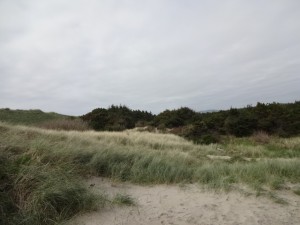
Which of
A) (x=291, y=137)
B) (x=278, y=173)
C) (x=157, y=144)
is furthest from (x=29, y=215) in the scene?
(x=291, y=137)

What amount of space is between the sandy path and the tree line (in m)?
11.4

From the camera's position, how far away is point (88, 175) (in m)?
6.83

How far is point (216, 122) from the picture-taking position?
2103 cm

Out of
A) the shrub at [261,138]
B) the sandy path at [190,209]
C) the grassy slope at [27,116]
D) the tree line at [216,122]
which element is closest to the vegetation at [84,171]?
the sandy path at [190,209]

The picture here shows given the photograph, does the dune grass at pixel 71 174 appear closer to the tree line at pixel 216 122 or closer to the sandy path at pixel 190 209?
the sandy path at pixel 190 209

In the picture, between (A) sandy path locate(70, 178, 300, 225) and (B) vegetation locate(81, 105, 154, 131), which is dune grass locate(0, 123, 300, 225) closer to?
(A) sandy path locate(70, 178, 300, 225)

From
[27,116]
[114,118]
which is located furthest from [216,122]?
[27,116]

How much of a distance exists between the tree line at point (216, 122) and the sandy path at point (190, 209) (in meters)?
11.4

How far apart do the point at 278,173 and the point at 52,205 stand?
5681 millimetres

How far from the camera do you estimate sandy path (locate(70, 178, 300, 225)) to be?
4.86 meters

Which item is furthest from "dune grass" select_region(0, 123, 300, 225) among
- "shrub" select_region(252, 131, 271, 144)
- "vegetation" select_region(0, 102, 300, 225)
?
"shrub" select_region(252, 131, 271, 144)

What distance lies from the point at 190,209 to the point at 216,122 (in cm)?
1613

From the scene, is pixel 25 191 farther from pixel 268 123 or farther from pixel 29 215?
pixel 268 123

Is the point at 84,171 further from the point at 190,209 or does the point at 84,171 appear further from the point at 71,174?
the point at 190,209
